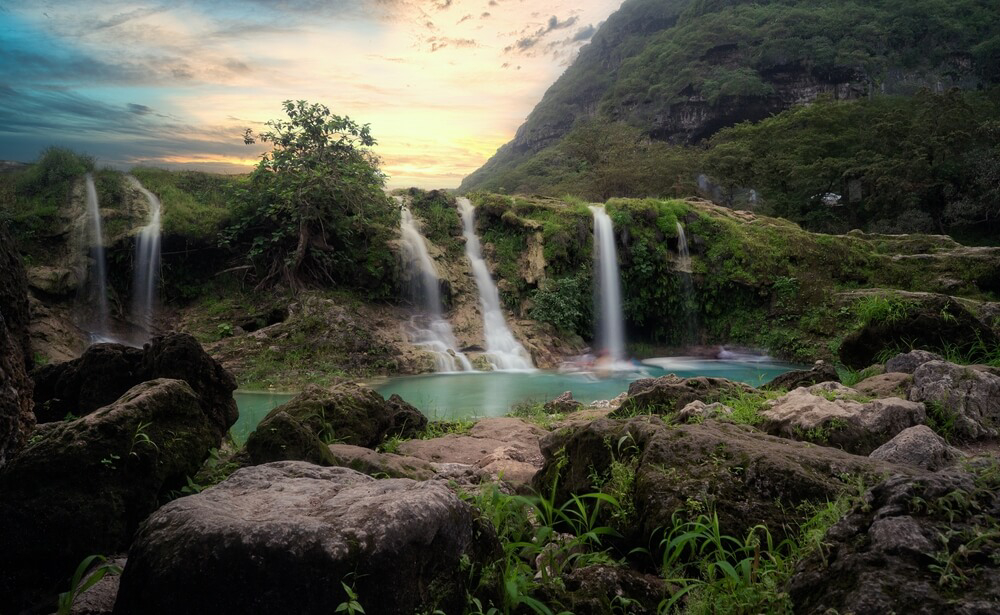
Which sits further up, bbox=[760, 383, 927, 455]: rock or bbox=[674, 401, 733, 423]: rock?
bbox=[760, 383, 927, 455]: rock

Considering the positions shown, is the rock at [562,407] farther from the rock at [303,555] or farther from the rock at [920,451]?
the rock at [303,555]

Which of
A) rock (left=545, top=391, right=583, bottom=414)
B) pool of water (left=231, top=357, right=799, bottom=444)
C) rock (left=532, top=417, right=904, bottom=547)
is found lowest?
pool of water (left=231, top=357, right=799, bottom=444)

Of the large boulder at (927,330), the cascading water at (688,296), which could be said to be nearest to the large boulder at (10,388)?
the large boulder at (927,330)

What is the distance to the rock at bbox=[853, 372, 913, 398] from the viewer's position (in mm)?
5109

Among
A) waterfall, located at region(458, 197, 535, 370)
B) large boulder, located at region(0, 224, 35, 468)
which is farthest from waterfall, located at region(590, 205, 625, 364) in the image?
large boulder, located at region(0, 224, 35, 468)

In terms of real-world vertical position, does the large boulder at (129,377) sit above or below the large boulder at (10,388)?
below

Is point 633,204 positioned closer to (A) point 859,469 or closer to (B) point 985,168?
(A) point 859,469

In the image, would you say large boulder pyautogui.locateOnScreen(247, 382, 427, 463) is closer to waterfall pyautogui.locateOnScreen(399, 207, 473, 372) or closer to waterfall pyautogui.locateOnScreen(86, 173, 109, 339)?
waterfall pyautogui.locateOnScreen(399, 207, 473, 372)

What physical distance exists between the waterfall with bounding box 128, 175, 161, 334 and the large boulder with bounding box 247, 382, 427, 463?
466 inches

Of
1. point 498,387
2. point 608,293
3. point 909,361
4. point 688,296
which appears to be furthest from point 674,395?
point 688,296

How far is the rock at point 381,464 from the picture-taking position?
395cm

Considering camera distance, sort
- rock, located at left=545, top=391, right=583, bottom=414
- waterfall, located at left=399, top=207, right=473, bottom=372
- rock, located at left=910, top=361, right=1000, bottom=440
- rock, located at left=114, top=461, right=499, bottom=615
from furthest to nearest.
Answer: waterfall, located at left=399, top=207, right=473, bottom=372 → rock, located at left=545, top=391, right=583, bottom=414 → rock, located at left=910, top=361, right=1000, bottom=440 → rock, located at left=114, top=461, right=499, bottom=615

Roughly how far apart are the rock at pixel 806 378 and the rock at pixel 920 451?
3.29m

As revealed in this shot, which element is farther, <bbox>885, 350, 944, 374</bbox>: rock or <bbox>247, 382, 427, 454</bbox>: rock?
<bbox>885, 350, 944, 374</bbox>: rock
